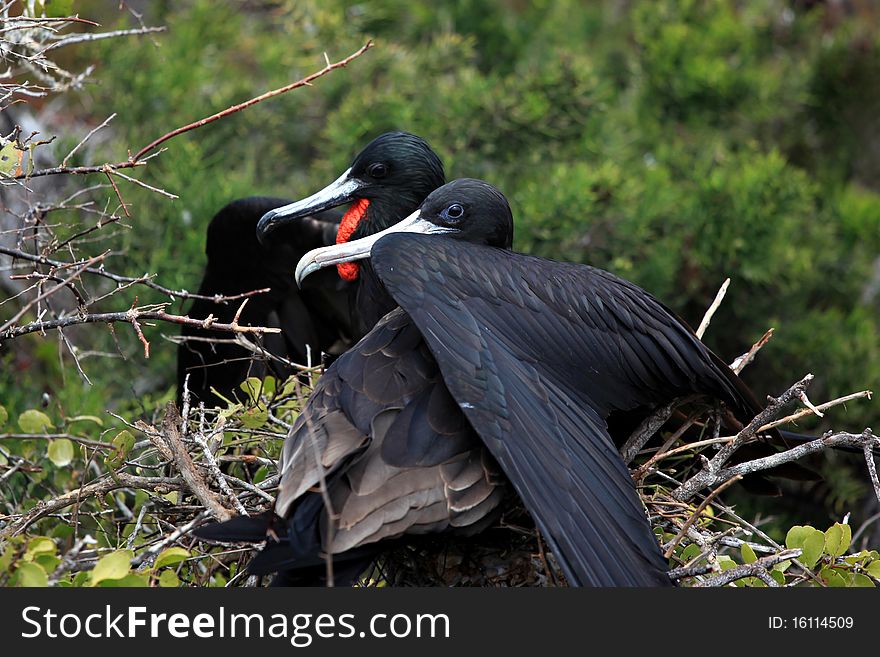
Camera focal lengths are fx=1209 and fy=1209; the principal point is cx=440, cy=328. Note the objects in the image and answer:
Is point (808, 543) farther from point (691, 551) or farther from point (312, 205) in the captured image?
point (312, 205)

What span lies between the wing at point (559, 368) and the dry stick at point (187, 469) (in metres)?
0.59

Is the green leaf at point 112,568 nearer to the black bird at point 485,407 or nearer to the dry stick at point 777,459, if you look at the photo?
the black bird at point 485,407

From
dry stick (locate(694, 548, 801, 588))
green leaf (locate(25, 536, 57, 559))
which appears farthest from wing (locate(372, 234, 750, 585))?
green leaf (locate(25, 536, 57, 559))

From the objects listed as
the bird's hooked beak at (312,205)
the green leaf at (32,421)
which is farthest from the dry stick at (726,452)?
the green leaf at (32,421)

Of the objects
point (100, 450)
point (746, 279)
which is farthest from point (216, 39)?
point (100, 450)

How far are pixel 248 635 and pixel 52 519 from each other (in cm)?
104

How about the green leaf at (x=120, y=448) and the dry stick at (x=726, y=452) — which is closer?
the dry stick at (x=726, y=452)

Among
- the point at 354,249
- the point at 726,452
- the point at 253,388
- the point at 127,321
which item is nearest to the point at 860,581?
the point at 726,452

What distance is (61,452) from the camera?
2979 millimetres

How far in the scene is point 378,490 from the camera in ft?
7.89

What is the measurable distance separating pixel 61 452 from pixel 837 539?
1.82m

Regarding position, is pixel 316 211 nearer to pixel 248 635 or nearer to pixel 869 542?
pixel 248 635

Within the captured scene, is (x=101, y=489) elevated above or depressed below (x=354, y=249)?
below

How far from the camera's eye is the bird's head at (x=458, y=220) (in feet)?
9.73
